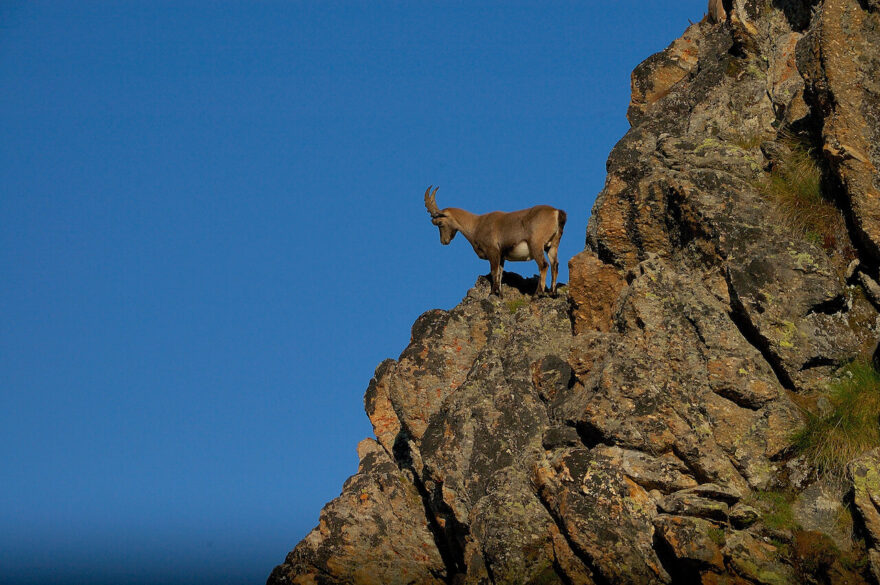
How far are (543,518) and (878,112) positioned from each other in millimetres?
7738

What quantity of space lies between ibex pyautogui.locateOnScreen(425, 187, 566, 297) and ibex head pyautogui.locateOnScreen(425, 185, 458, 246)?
2.20 meters

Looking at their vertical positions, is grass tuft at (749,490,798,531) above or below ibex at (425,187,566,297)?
below

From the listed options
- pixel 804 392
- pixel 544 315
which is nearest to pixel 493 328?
pixel 544 315

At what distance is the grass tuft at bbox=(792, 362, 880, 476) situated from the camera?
1338cm

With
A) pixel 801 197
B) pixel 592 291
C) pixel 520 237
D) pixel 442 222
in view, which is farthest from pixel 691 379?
pixel 442 222

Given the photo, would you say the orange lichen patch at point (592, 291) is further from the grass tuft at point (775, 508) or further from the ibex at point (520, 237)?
the grass tuft at point (775, 508)

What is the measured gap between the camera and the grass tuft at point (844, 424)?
13.4 meters

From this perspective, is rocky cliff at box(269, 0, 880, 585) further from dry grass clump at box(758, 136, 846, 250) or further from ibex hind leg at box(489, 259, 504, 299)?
ibex hind leg at box(489, 259, 504, 299)

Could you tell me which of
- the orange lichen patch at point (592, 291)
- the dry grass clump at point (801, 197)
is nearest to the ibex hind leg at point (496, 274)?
the orange lichen patch at point (592, 291)

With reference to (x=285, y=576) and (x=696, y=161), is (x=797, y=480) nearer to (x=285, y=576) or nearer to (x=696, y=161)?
(x=696, y=161)

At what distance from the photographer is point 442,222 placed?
26.9 meters

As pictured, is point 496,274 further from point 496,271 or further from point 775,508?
point 775,508

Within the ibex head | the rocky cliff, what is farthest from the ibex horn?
the rocky cliff

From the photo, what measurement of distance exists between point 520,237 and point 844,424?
10.1 m
